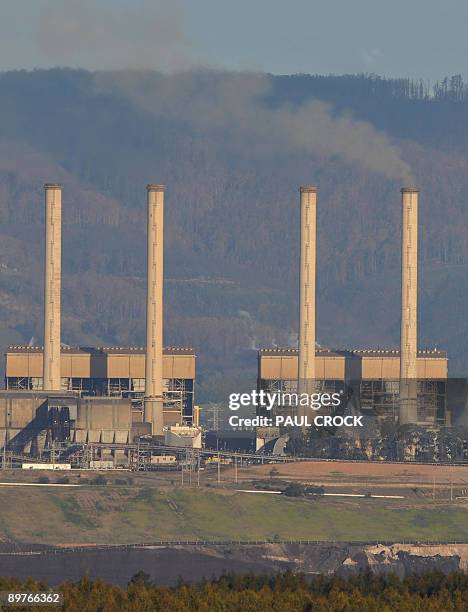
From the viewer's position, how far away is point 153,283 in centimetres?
19300

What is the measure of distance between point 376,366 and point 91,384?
28222 mm

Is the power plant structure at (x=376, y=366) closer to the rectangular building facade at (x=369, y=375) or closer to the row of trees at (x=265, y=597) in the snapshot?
the rectangular building facade at (x=369, y=375)

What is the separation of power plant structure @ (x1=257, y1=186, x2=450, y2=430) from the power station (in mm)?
97

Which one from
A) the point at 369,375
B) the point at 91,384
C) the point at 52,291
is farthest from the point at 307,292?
the point at 52,291

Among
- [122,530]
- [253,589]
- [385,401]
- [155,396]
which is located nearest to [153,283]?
[155,396]

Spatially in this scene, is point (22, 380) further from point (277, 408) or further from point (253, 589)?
point (253, 589)

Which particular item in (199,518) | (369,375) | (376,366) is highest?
(376,366)

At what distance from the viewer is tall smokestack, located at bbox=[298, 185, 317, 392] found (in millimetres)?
191250

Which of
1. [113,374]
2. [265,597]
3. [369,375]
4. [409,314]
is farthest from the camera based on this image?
[113,374]

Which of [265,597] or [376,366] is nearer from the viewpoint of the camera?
[265,597]

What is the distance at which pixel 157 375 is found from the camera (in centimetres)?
18988

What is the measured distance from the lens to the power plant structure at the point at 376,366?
187 meters

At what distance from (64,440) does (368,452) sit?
2754 cm

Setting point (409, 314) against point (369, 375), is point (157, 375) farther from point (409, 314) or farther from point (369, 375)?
point (409, 314)
